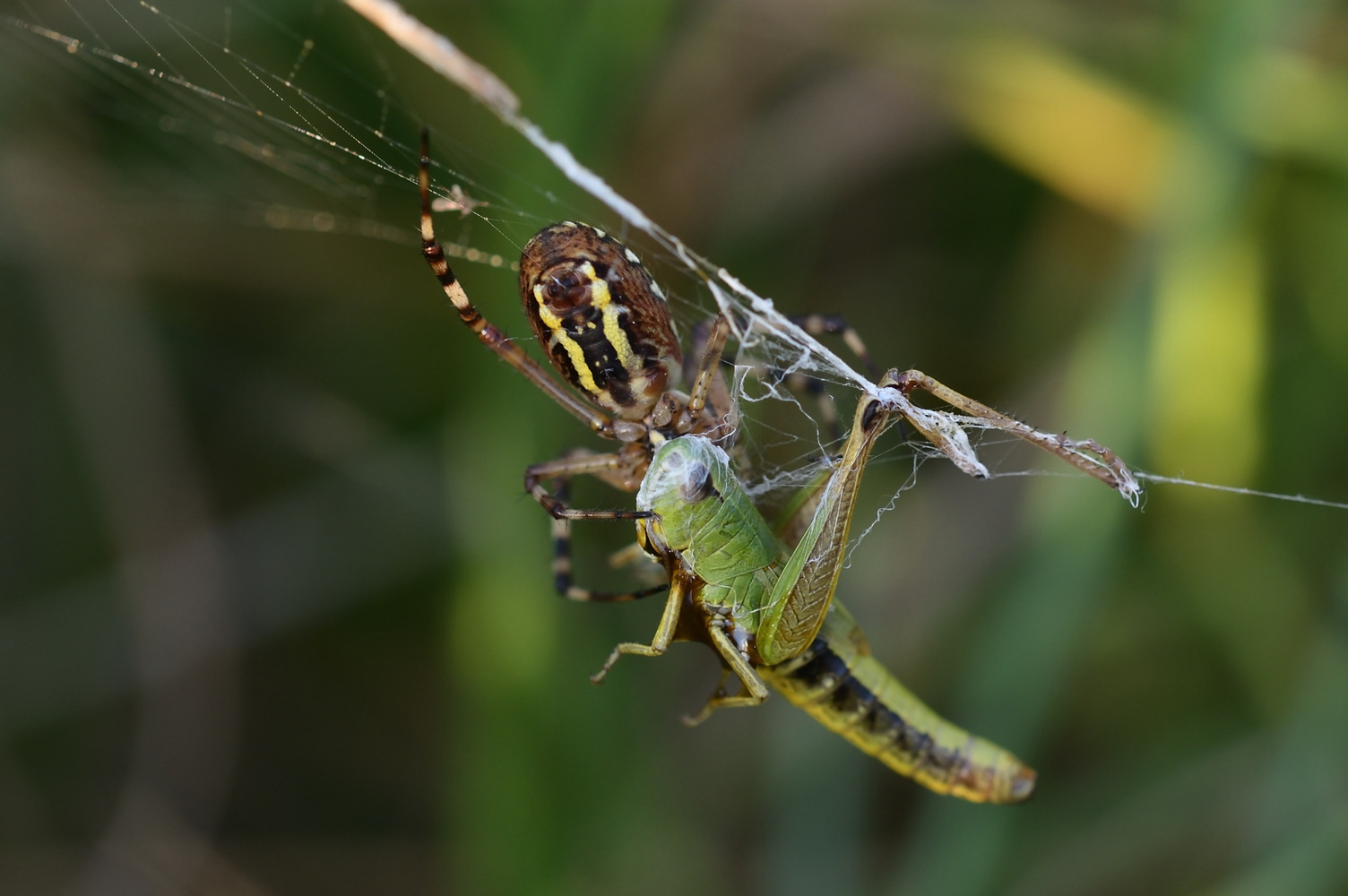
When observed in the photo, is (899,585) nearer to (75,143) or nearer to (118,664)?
(118,664)

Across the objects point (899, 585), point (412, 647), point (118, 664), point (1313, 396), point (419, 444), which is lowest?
point (118, 664)

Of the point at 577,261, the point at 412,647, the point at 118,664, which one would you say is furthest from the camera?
the point at 412,647

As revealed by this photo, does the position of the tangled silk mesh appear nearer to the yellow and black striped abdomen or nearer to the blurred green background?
the blurred green background

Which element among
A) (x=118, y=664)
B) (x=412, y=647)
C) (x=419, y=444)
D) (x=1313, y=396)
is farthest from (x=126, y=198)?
(x=1313, y=396)

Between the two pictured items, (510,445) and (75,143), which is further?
(75,143)

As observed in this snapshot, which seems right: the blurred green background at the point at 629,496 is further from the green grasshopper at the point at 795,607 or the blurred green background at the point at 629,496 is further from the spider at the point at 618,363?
the green grasshopper at the point at 795,607

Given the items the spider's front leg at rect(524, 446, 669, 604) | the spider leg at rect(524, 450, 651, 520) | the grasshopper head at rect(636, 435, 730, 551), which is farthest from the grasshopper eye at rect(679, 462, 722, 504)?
the spider leg at rect(524, 450, 651, 520)

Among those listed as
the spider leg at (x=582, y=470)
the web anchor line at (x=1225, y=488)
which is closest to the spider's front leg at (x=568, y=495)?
the spider leg at (x=582, y=470)

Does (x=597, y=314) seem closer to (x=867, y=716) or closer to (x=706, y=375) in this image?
(x=706, y=375)
